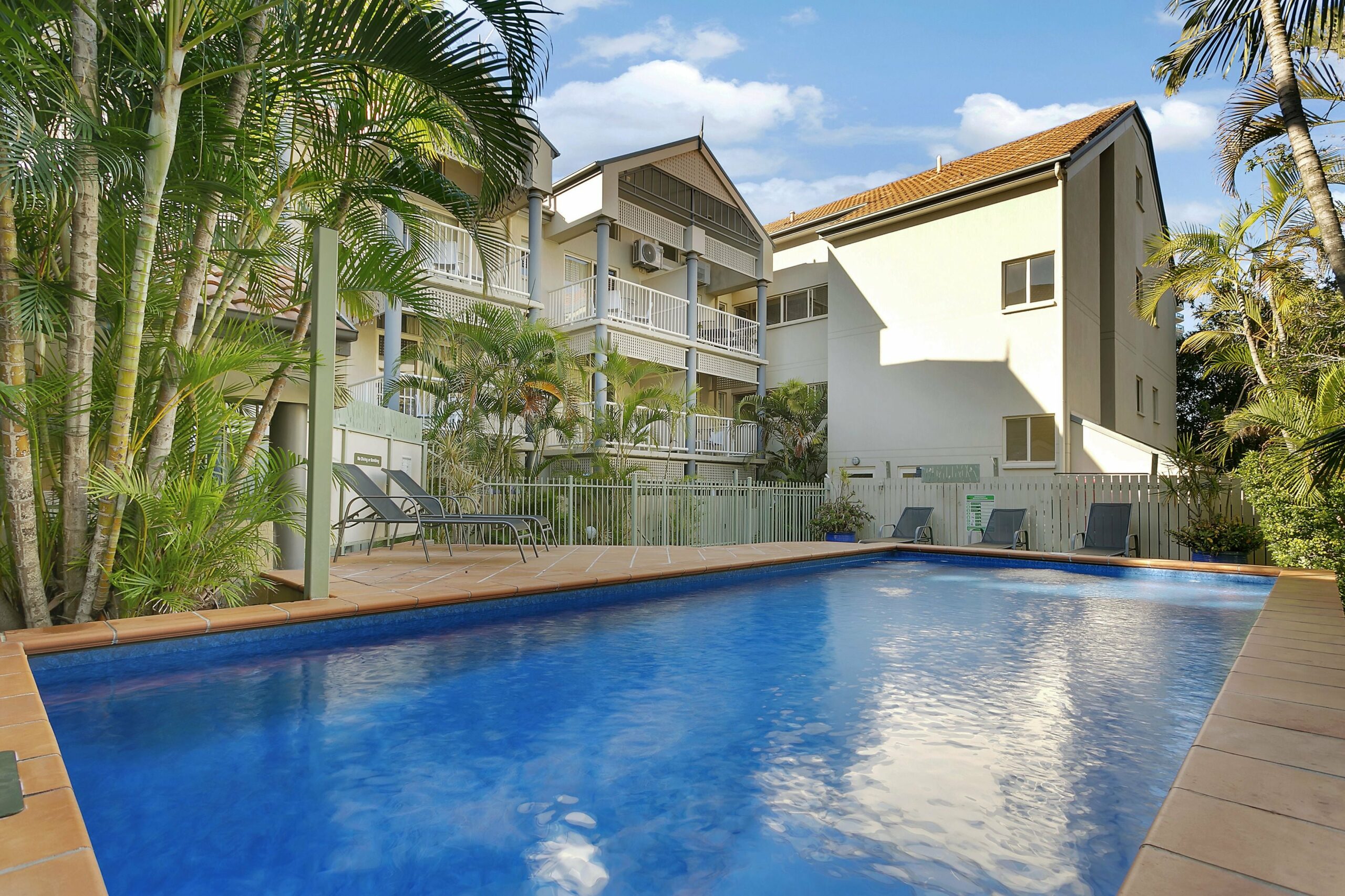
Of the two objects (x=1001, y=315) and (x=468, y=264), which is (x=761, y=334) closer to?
(x=1001, y=315)

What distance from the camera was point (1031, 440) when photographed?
13.8 metres

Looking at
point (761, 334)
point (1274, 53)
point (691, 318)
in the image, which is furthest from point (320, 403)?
point (761, 334)

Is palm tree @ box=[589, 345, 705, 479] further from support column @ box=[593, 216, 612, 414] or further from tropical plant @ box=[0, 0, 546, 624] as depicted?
tropical plant @ box=[0, 0, 546, 624]

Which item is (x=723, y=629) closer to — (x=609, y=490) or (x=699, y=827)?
(x=699, y=827)

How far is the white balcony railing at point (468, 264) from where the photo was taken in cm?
1415

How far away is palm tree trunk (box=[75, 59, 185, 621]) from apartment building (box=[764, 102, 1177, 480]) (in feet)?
41.3

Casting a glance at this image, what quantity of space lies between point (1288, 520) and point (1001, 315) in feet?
22.8

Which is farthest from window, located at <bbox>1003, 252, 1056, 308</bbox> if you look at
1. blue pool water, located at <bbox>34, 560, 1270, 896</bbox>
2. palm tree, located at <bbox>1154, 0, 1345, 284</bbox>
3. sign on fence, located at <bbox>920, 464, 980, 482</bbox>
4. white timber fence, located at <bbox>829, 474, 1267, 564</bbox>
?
blue pool water, located at <bbox>34, 560, 1270, 896</bbox>

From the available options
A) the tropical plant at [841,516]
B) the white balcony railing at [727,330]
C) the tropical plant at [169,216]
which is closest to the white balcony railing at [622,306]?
the white balcony railing at [727,330]

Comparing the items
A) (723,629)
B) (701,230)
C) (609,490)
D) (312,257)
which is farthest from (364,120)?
(701,230)

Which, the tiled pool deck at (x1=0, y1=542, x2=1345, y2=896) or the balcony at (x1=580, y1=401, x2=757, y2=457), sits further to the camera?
the balcony at (x1=580, y1=401, x2=757, y2=457)

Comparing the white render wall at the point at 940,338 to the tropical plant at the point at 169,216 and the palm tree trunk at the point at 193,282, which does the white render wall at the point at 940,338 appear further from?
the palm tree trunk at the point at 193,282

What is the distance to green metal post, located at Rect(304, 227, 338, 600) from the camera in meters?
5.14

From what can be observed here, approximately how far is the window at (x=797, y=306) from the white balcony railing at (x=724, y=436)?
3.72 metres
